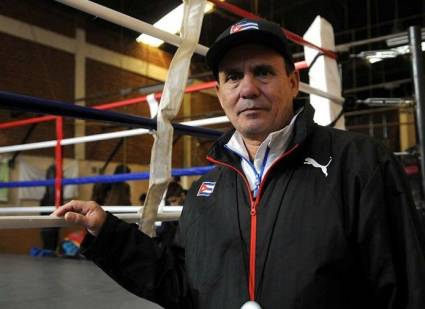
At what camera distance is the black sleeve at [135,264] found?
3.06 feet

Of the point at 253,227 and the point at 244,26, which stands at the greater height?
the point at 244,26

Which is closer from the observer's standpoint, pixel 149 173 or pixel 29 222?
pixel 29 222

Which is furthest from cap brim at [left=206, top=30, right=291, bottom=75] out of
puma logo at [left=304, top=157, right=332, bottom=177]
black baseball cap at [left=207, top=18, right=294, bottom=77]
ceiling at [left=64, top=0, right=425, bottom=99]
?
ceiling at [left=64, top=0, right=425, bottom=99]

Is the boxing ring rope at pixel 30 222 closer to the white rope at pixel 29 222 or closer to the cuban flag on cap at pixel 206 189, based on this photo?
the white rope at pixel 29 222

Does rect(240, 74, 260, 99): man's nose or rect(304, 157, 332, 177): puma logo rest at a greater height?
rect(240, 74, 260, 99): man's nose

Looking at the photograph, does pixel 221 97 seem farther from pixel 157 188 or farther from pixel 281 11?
pixel 281 11

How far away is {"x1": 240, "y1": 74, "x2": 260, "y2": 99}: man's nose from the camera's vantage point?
0.91m

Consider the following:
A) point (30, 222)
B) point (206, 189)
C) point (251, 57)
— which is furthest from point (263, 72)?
point (30, 222)

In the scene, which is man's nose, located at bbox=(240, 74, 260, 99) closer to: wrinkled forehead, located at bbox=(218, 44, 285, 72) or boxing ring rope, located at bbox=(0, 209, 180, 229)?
wrinkled forehead, located at bbox=(218, 44, 285, 72)

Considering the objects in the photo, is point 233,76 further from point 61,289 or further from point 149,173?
point 61,289

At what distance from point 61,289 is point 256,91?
1103 millimetres

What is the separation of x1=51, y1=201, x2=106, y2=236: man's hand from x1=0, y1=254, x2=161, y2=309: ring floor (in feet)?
1.52

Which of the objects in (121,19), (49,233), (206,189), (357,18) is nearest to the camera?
(206,189)

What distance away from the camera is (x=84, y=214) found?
931 millimetres
